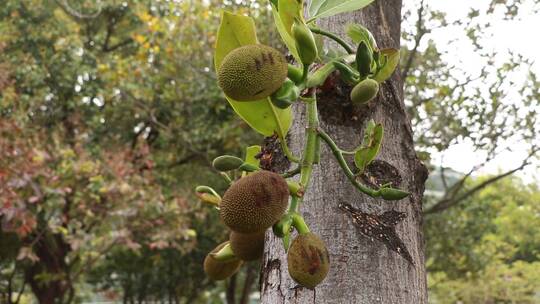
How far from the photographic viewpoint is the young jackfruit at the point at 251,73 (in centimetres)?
50

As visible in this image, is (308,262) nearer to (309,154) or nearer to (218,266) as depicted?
(309,154)

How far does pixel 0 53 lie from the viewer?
5.51 metres

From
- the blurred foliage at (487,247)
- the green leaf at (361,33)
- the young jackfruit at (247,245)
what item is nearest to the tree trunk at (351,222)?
the young jackfruit at (247,245)

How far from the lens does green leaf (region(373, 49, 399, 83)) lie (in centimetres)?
65

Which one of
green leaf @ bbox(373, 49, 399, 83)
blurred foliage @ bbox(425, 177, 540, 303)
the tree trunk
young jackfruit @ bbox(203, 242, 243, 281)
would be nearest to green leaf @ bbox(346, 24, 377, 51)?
green leaf @ bbox(373, 49, 399, 83)

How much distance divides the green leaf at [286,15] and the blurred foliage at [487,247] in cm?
573

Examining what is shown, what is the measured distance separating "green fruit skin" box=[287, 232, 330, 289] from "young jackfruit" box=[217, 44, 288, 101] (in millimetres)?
127

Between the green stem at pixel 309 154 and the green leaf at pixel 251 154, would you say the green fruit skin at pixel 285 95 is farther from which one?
the green leaf at pixel 251 154

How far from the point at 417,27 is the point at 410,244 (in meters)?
3.68

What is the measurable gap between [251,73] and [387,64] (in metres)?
0.20

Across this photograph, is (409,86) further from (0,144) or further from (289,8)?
(289,8)

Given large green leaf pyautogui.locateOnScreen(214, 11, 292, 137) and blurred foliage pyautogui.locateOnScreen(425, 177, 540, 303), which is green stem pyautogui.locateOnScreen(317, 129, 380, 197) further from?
blurred foliage pyautogui.locateOnScreen(425, 177, 540, 303)

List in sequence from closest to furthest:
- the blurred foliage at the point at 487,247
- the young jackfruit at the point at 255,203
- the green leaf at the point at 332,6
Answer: the young jackfruit at the point at 255,203 → the green leaf at the point at 332,6 → the blurred foliage at the point at 487,247

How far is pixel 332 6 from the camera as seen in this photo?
604mm
